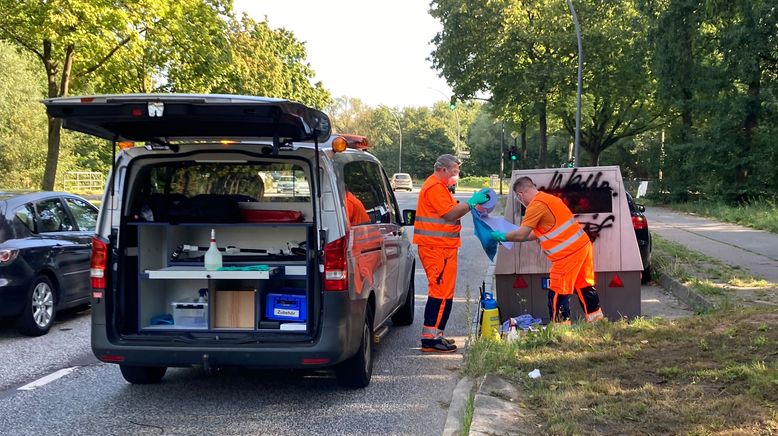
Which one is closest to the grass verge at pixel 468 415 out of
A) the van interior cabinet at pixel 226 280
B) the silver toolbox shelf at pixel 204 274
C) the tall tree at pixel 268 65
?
the van interior cabinet at pixel 226 280

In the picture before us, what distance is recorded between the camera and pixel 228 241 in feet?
18.6

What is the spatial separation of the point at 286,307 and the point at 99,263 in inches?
53.8

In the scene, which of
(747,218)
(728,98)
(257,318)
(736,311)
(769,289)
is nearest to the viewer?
(257,318)

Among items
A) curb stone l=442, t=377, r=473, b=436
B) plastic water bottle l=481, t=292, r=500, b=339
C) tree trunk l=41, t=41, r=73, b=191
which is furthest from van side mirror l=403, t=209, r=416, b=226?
tree trunk l=41, t=41, r=73, b=191

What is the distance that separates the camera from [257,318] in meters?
5.13

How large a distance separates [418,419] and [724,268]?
26.0 ft

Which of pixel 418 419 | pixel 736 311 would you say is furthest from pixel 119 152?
pixel 736 311

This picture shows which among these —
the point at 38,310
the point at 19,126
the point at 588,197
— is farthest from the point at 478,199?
the point at 19,126

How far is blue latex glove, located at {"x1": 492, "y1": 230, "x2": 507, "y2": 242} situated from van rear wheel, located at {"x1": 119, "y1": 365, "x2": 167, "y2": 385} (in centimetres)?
315

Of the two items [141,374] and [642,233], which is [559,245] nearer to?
[141,374]

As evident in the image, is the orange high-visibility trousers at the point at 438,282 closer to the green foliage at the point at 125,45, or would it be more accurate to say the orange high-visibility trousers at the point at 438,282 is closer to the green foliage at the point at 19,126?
the green foliage at the point at 125,45

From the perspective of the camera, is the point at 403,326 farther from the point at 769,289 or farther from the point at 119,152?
the point at 769,289

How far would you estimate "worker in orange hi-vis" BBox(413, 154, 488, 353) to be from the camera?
6492 millimetres

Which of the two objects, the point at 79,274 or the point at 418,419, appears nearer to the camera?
the point at 418,419
